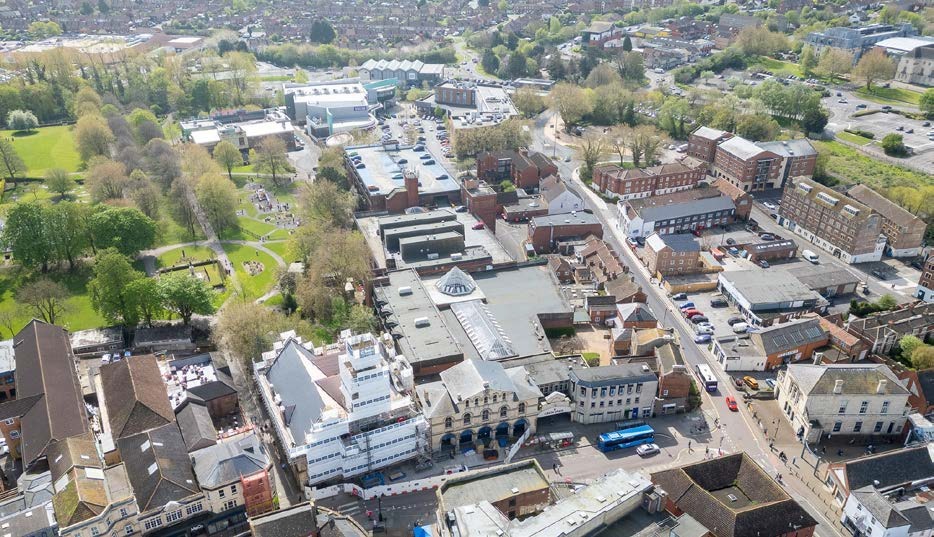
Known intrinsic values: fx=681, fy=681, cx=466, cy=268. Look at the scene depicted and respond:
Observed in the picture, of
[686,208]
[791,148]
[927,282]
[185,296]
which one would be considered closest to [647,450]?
[927,282]

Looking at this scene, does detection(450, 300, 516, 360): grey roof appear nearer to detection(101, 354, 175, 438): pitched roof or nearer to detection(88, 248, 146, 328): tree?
detection(101, 354, 175, 438): pitched roof

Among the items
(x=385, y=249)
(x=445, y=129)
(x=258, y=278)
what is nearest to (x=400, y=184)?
(x=385, y=249)

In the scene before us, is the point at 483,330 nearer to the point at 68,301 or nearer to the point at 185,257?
the point at 185,257

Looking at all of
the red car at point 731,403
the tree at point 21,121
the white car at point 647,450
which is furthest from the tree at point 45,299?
the tree at point 21,121

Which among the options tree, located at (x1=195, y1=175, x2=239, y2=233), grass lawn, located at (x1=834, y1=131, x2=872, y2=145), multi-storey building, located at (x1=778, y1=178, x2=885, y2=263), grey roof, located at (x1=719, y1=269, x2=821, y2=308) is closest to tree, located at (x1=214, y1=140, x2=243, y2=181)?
tree, located at (x1=195, y1=175, x2=239, y2=233)

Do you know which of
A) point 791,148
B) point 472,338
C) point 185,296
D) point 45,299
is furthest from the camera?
point 791,148

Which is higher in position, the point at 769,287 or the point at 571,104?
the point at 571,104
